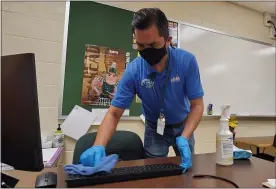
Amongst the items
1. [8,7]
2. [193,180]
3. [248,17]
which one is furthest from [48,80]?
[248,17]

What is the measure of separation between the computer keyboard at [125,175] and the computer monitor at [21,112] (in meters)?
0.16

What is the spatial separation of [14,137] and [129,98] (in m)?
0.71

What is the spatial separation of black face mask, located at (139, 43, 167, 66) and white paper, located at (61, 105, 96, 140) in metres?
0.96

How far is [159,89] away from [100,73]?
2.92ft

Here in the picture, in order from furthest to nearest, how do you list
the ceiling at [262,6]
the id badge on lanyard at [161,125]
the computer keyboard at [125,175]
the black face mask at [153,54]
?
the ceiling at [262,6] → the id badge on lanyard at [161,125] → the black face mask at [153,54] → the computer keyboard at [125,175]

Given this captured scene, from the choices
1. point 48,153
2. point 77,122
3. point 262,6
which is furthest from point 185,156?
point 262,6

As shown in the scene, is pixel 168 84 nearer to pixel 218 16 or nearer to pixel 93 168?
pixel 93 168

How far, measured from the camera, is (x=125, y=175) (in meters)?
0.76

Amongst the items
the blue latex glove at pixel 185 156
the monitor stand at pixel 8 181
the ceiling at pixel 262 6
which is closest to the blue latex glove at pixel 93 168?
the monitor stand at pixel 8 181

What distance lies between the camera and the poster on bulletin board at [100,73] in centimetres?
199

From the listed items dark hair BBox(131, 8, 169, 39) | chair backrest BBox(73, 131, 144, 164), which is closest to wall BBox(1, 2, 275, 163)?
chair backrest BBox(73, 131, 144, 164)

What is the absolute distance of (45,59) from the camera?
1828mm

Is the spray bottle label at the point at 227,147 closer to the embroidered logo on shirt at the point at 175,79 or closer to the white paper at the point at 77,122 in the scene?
the embroidered logo on shirt at the point at 175,79

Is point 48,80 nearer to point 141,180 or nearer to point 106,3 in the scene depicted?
point 106,3
